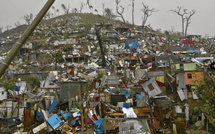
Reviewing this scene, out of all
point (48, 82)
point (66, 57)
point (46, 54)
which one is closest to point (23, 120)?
point (48, 82)

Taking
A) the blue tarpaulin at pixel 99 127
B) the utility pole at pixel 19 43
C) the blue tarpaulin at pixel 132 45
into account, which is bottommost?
the blue tarpaulin at pixel 99 127

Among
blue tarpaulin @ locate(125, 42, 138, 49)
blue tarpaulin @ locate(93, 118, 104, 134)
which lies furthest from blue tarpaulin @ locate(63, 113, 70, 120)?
blue tarpaulin @ locate(125, 42, 138, 49)

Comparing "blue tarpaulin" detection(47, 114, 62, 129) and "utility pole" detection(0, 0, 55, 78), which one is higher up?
"utility pole" detection(0, 0, 55, 78)

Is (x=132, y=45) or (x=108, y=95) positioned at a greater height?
(x=132, y=45)

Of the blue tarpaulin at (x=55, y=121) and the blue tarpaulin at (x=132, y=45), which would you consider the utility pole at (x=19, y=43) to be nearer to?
the blue tarpaulin at (x=55, y=121)

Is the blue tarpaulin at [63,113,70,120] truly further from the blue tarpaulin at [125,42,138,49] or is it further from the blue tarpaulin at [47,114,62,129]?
the blue tarpaulin at [125,42,138,49]

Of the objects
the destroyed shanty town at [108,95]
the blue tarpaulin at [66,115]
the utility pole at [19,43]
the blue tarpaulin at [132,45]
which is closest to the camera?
the utility pole at [19,43]

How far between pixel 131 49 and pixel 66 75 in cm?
1193

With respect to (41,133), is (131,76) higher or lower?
higher

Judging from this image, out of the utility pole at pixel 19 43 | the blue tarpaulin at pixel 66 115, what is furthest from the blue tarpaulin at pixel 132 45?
the utility pole at pixel 19 43

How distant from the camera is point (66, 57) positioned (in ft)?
81.6

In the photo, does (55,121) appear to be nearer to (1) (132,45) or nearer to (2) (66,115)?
(2) (66,115)

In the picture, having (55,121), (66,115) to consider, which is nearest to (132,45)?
(66,115)

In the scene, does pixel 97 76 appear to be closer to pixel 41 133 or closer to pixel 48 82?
pixel 48 82
